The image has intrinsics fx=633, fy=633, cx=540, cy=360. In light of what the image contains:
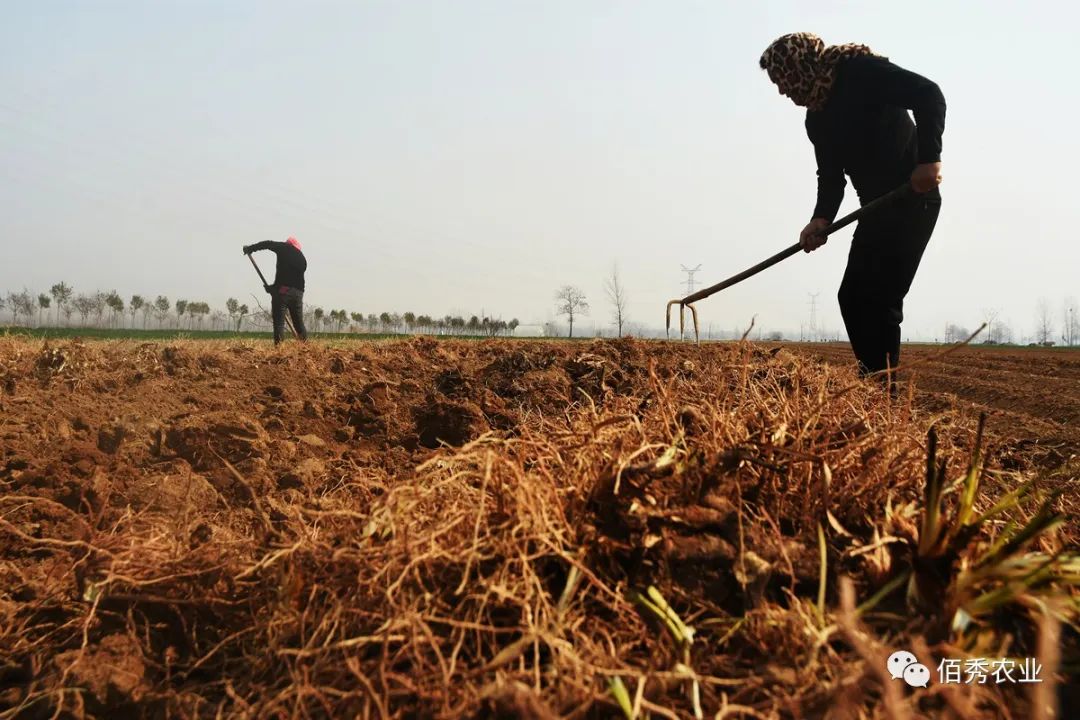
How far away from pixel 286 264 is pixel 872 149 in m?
9.08

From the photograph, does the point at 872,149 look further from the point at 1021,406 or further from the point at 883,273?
the point at 1021,406

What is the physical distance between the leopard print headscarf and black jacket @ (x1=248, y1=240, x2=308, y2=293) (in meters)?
8.62

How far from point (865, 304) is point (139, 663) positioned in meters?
3.49

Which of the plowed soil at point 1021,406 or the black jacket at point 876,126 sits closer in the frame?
the black jacket at point 876,126

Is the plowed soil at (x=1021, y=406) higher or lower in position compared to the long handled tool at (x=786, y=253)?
lower

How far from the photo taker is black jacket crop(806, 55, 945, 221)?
3.11 meters

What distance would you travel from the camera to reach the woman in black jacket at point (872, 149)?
10.5ft

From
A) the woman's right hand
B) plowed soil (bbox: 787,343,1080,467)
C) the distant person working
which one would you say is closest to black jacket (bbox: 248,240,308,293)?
the distant person working

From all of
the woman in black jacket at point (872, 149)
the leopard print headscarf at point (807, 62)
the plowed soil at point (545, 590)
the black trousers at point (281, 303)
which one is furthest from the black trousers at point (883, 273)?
the black trousers at point (281, 303)

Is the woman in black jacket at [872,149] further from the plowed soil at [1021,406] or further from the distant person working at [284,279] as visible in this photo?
the distant person working at [284,279]

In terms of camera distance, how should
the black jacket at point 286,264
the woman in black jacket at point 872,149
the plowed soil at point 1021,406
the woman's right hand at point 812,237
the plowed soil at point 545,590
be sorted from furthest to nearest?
the black jacket at point 286,264, the woman's right hand at point 812,237, the plowed soil at point 1021,406, the woman in black jacket at point 872,149, the plowed soil at point 545,590

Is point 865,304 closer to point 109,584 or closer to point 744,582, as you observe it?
point 744,582

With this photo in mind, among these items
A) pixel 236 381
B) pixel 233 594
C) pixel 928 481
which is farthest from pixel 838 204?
pixel 236 381

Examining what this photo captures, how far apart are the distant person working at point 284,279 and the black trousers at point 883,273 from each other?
8.86 m
